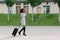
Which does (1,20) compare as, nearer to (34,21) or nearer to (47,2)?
(34,21)

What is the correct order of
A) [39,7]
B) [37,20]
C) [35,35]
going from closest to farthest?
[35,35], [37,20], [39,7]

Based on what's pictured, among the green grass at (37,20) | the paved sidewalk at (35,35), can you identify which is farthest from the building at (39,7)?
the paved sidewalk at (35,35)

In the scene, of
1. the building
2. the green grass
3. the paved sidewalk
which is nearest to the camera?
the paved sidewalk

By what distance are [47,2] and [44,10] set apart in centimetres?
265

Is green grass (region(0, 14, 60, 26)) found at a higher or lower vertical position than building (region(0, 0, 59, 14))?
lower

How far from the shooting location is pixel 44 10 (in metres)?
61.3

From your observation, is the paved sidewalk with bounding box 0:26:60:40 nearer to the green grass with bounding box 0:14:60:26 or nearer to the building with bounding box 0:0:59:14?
the green grass with bounding box 0:14:60:26

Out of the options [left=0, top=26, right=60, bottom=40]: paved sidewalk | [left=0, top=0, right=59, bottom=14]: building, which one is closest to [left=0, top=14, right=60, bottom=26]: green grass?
[left=0, top=26, right=60, bottom=40]: paved sidewalk

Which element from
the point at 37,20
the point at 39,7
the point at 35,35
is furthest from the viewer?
the point at 39,7

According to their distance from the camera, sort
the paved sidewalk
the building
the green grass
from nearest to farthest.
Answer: the paved sidewalk → the green grass → the building

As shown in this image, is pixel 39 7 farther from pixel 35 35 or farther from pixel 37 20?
pixel 35 35

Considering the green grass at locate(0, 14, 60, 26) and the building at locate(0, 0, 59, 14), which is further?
the building at locate(0, 0, 59, 14)

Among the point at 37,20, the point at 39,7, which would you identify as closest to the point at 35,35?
the point at 37,20

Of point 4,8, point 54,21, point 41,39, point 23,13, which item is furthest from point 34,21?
point 4,8
